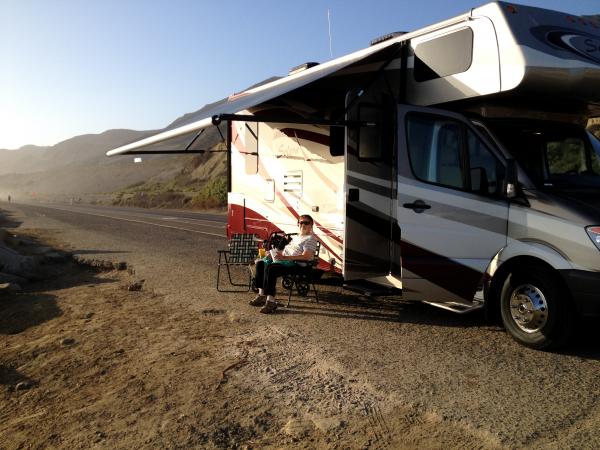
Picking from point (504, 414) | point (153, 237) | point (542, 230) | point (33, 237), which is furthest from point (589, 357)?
point (33, 237)

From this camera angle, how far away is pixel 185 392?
4.32 m

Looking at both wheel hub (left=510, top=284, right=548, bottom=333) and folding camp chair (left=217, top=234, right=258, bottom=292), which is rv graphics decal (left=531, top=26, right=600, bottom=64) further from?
folding camp chair (left=217, top=234, right=258, bottom=292)

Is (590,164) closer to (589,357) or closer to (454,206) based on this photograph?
(454,206)

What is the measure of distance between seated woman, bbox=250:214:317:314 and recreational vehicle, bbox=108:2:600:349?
420 millimetres

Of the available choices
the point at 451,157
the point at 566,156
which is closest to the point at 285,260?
the point at 451,157

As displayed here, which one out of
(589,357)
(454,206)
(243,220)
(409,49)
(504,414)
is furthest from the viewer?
(243,220)

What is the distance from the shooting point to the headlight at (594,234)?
15.6 feet

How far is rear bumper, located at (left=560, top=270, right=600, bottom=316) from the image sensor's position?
4.75 metres

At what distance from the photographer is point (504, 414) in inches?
152

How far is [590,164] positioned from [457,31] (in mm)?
2080

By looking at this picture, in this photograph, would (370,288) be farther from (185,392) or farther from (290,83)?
(185,392)

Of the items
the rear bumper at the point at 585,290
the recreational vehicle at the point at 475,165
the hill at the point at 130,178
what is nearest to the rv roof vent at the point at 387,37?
the recreational vehicle at the point at 475,165

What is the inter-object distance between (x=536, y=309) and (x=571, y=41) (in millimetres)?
2892

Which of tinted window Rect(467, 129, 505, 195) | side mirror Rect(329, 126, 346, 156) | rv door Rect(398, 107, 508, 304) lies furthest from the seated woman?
tinted window Rect(467, 129, 505, 195)
